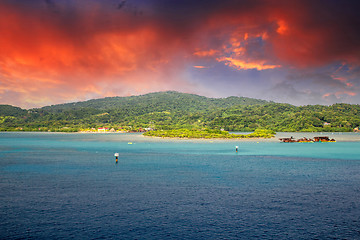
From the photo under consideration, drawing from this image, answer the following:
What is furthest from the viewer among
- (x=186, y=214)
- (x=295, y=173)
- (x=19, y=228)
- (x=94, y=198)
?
(x=295, y=173)

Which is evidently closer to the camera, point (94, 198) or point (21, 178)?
point (94, 198)

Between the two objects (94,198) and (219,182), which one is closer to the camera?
(94,198)

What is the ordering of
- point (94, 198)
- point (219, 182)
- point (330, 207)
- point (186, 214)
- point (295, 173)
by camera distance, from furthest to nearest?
point (295, 173)
point (219, 182)
point (94, 198)
point (330, 207)
point (186, 214)

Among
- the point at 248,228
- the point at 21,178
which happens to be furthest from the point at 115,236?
the point at 21,178

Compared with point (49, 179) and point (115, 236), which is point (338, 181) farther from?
point (49, 179)

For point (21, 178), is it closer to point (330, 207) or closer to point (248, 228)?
point (248, 228)

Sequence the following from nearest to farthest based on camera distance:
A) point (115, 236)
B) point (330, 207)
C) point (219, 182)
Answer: point (115, 236)
point (330, 207)
point (219, 182)

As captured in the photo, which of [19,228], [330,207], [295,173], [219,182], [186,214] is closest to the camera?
[19,228]

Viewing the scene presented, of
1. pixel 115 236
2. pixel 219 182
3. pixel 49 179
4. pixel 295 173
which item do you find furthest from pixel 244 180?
pixel 49 179
